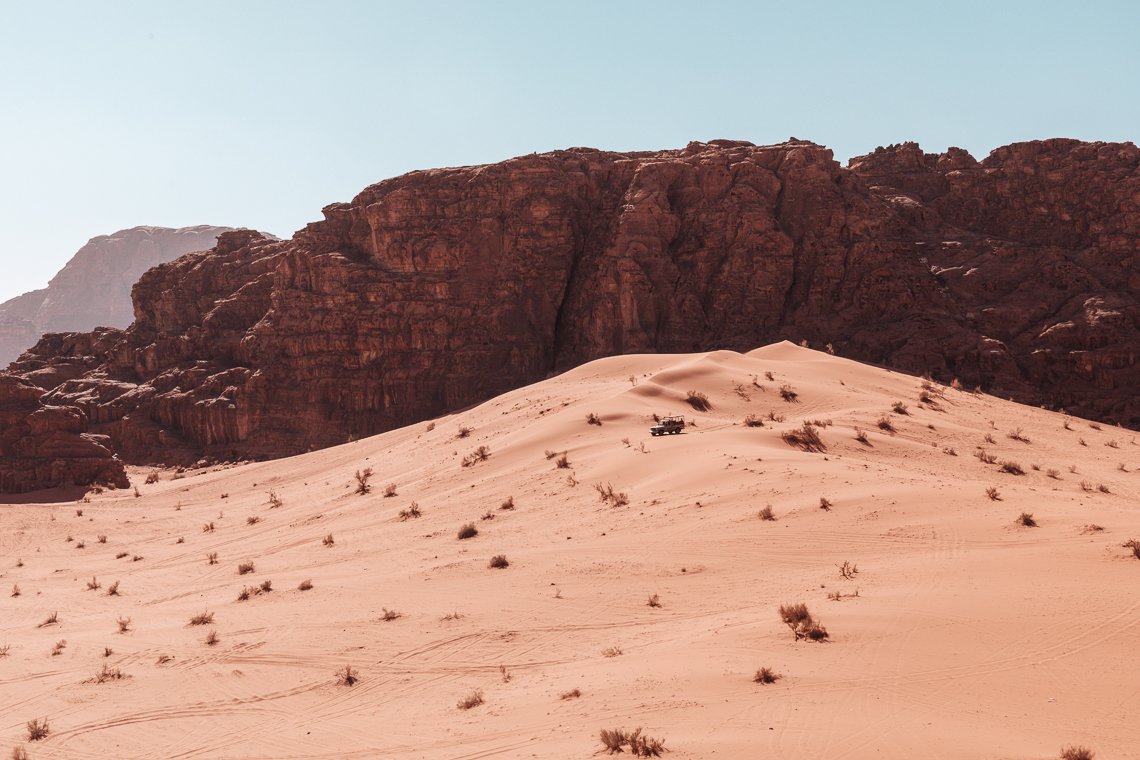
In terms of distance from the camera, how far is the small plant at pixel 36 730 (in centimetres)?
737

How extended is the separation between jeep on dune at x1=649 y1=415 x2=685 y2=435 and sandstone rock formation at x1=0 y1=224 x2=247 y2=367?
14210 centimetres

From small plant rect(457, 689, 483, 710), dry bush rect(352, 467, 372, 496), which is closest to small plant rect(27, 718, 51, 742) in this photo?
small plant rect(457, 689, 483, 710)

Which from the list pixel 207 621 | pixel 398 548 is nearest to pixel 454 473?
pixel 398 548

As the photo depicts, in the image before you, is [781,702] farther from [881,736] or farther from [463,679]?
[463,679]

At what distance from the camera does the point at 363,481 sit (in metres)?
19.7

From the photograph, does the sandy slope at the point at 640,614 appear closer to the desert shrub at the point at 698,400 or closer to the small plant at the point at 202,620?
the small plant at the point at 202,620

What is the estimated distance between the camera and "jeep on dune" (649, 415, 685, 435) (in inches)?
668

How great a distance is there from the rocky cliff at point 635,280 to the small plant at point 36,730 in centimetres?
3138

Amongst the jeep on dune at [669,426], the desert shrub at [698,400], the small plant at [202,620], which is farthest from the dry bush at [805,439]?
the small plant at [202,620]

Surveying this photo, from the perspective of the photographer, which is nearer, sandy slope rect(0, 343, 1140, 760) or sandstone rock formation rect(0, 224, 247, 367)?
sandy slope rect(0, 343, 1140, 760)

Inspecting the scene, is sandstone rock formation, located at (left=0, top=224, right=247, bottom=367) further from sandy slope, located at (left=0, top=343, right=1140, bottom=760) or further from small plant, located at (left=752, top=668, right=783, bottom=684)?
small plant, located at (left=752, top=668, right=783, bottom=684)

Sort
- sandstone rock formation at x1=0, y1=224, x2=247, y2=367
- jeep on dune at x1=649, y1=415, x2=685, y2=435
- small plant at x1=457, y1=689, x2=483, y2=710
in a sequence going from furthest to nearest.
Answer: sandstone rock formation at x1=0, y1=224, x2=247, y2=367, jeep on dune at x1=649, y1=415, x2=685, y2=435, small plant at x1=457, y1=689, x2=483, y2=710

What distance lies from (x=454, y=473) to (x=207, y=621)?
312 inches

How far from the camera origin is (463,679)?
7.59 metres
